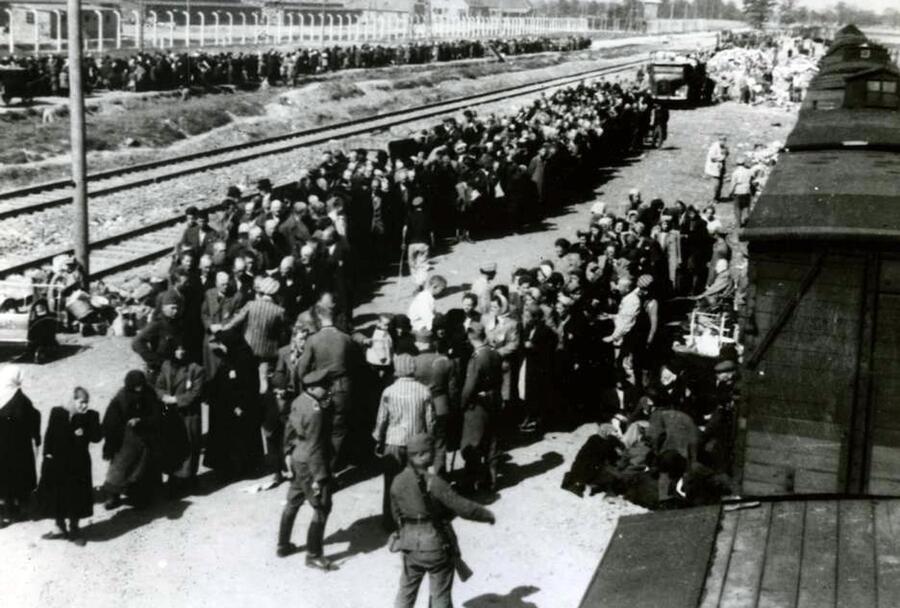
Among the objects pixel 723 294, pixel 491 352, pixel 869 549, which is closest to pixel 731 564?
pixel 869 549

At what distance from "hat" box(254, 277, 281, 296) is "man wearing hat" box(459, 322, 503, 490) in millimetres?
2266

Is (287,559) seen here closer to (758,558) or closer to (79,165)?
(758,558)

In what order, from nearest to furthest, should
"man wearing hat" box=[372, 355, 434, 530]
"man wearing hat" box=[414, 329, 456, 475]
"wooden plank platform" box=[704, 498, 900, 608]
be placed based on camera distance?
"wooden plank platform" box=[704, 498, 900, 608]
"man wearing hat" box=[372, 355, 434, 530]
"man wearing hat" box=[414, 329, 456, 475]

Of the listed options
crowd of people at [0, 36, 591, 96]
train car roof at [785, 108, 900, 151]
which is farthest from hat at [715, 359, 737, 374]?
crowd of people at [0, 36, 591, 96]

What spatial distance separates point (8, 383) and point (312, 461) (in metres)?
2.63

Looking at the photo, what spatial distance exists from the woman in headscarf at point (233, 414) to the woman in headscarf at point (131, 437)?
74 centimetres

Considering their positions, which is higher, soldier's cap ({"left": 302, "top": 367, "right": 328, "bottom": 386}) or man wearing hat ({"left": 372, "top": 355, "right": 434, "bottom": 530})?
soldier's cap ({"left": 302, "top": 367, "right": 328, "bottom": 386})

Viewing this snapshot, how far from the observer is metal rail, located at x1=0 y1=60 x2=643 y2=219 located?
20859 mm

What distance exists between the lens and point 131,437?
30.5 feet

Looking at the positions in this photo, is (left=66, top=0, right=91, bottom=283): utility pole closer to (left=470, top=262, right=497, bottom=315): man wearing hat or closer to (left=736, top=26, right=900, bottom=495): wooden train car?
(left=470, top=262, right=497, bottom=315): man wearing hat

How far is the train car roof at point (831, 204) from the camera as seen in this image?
8070 mm

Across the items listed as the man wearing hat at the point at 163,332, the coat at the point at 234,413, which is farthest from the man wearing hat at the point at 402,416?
the man wearing hat at the point at 163,332

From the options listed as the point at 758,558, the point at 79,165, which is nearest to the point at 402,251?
the point at 79,165

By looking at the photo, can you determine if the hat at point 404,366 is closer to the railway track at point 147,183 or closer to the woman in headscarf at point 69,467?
the woman in headscarf at point 69,467
